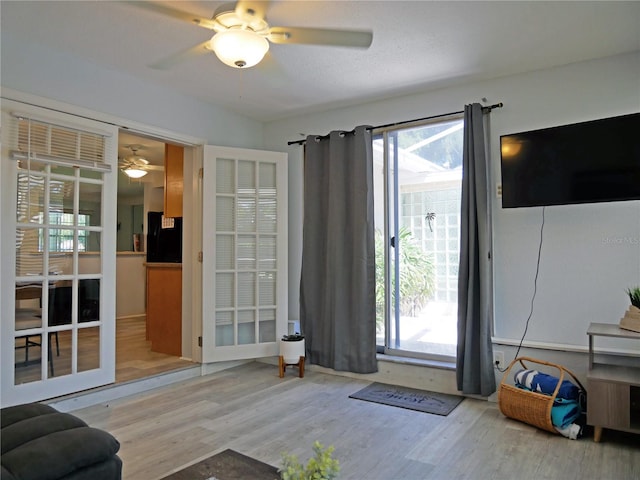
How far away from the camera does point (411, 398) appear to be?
3289mm

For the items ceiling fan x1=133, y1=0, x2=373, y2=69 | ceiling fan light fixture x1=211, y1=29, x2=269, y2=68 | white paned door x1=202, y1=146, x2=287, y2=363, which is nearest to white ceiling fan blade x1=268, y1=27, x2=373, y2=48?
ceiling fan x1=133, y1=0, x2=373, y2=69

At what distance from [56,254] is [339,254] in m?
2.25

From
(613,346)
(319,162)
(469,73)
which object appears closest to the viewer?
(613,346)

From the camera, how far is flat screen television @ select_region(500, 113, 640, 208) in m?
2.66

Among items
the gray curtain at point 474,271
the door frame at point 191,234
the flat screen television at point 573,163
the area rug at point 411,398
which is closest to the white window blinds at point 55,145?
the door frame at point 191,234

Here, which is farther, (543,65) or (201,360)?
(201,360)

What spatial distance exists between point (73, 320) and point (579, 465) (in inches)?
131

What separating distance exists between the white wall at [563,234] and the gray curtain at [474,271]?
18cm

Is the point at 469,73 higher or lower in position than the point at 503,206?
higher

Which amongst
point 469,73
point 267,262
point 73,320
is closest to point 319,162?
point 267,262

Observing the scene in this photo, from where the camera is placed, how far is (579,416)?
2.66 metres

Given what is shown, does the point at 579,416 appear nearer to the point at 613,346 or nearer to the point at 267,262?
the point at 613,346

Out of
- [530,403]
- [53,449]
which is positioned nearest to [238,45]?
[53,449]

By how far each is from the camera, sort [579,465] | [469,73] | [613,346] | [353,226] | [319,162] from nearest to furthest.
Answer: [579,465] < [613,346] < [469,73] < [353,226] < [319,162]
